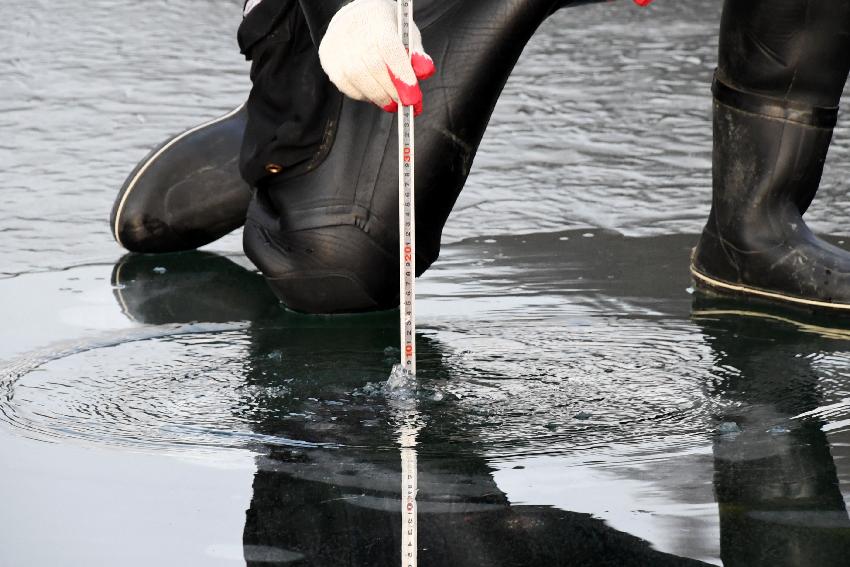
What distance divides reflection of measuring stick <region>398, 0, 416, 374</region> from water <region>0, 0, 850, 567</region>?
0.22 ft

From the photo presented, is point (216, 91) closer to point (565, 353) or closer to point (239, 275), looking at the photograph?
point (239, 275)

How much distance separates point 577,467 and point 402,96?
0.66 meters

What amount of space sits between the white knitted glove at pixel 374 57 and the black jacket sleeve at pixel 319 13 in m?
0.30

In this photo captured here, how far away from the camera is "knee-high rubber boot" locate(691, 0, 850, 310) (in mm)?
2848

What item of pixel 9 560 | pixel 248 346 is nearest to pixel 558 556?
pixel 9 560

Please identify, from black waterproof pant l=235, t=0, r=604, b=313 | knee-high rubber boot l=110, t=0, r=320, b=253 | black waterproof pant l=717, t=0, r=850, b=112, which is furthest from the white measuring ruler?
black waterproof pant l=717, t=0, r=850, b=112

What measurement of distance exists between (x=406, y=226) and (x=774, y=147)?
0.86 meters

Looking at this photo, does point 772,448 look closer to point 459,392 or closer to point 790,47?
point 459,392

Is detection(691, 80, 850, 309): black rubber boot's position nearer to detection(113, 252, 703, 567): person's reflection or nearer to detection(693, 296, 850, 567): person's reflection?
detection(693, 296, 850, 567): person's reflection

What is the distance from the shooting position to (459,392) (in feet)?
7.76

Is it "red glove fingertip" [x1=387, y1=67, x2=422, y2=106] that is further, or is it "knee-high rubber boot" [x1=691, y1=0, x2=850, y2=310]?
"knee-high rubber boot" [x1=691, y1=0, x2=850, y2=310]

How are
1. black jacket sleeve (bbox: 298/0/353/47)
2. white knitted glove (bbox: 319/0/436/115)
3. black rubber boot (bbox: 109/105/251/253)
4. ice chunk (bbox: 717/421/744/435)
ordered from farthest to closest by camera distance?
black rubber boot (bbox: 109/105/251/253)
black jacket sleeve (bbox: 298/0/353/47)
white knitted glove (bbox: 319/0/436/115)
ice chunk (bbox: 717/421/744/435)

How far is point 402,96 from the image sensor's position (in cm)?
232

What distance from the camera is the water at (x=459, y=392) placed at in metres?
1.89
